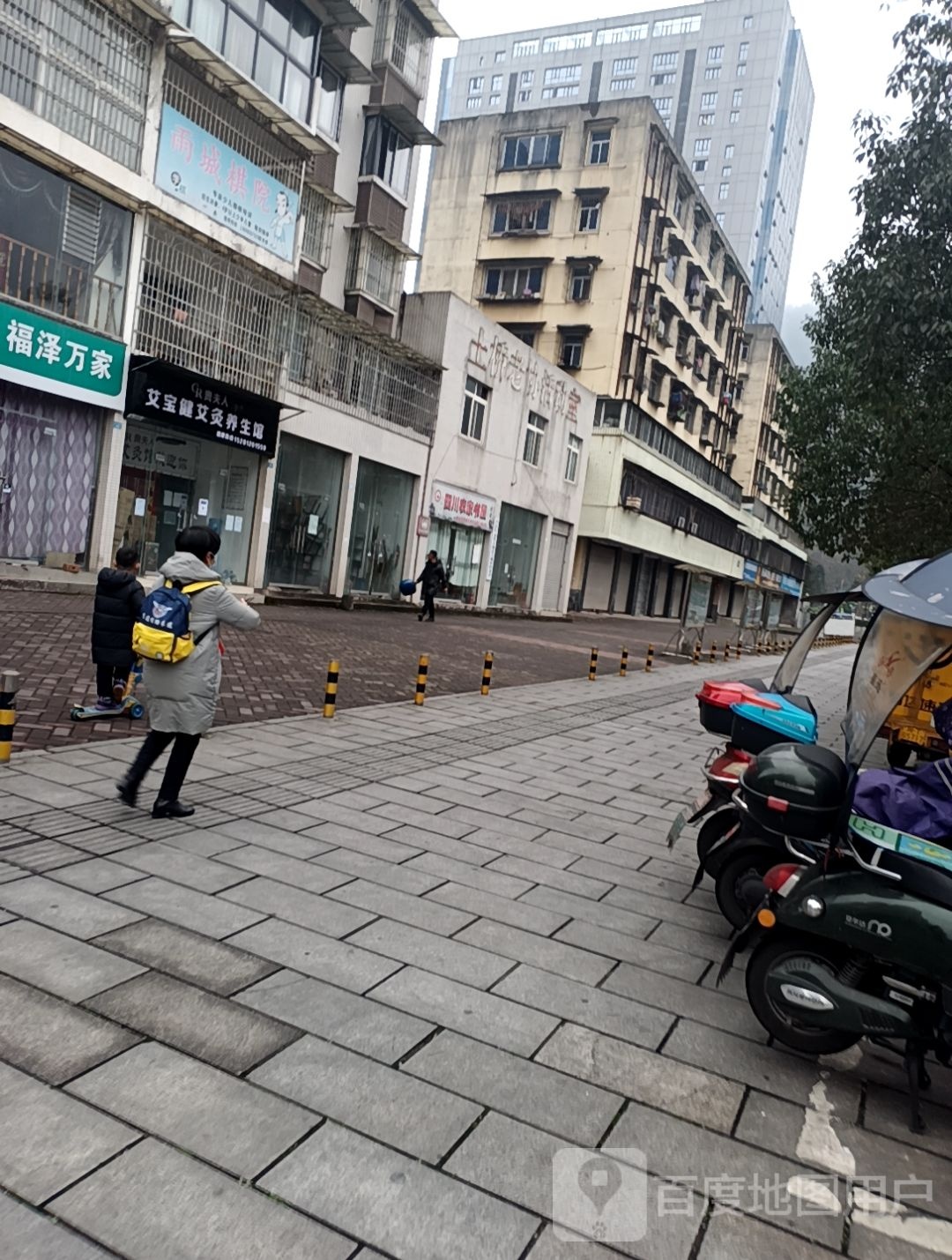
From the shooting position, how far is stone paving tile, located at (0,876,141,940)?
3.79 meters

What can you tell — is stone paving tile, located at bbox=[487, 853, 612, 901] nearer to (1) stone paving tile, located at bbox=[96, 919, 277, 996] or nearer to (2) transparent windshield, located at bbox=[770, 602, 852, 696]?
(2) transparent windshield, located at bbox=[770, 602, 852, 696]

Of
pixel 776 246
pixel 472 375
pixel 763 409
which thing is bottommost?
pixel 472 375

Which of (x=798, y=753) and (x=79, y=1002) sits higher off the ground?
(x=798, y=753)

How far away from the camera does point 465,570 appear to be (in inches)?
1171

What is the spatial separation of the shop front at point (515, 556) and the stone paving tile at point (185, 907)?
27.1 meters

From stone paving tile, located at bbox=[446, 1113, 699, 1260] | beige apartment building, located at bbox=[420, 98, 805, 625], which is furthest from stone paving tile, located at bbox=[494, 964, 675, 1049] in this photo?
beige apartment building, located at bbox=[420, 98, 805, 625]

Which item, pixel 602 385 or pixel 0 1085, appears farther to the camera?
pixel 602 385

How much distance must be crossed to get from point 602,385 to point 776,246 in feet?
214

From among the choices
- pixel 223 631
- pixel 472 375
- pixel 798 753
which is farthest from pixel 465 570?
pixel 798 753

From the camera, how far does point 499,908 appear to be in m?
4.57

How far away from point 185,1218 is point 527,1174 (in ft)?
2.98

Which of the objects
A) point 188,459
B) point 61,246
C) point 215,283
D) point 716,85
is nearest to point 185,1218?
point 61,246

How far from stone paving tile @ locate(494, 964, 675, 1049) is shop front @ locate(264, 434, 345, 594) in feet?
60.3

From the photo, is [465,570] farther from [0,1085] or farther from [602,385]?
[0,1085]
